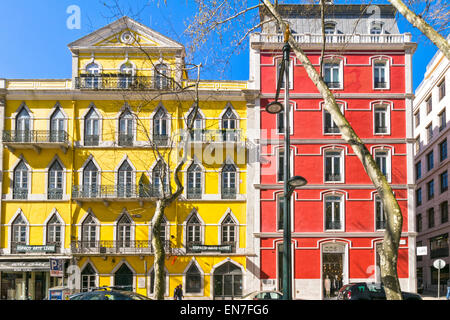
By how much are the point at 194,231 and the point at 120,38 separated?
14.2 m

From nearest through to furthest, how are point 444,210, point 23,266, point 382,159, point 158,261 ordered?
point 158,261
point 23,266
point 382,159
point 444,210

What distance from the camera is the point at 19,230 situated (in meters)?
32.6

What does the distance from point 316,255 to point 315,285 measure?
1.90 metres

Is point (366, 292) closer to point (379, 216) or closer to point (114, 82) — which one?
point (379, 216)

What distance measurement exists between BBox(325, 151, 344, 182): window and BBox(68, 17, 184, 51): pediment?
41.5 ft

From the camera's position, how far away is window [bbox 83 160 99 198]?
3278 centimetres

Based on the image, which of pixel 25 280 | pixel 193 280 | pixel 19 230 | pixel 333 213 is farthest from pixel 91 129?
pixel 333 213

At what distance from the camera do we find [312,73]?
1413 cm

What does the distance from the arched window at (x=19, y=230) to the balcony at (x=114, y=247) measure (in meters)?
3.33

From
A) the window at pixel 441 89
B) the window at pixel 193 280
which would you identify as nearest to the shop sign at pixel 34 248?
the window at pixel 193 280

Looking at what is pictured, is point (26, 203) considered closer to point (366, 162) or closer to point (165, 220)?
point (165, 220)

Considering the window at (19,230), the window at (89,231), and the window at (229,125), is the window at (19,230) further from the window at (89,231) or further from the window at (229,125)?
the window at (229,125)

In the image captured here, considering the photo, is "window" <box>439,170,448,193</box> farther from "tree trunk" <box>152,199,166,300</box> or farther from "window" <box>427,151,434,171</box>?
"tree trunk" <box>152,199,166,300</box>
